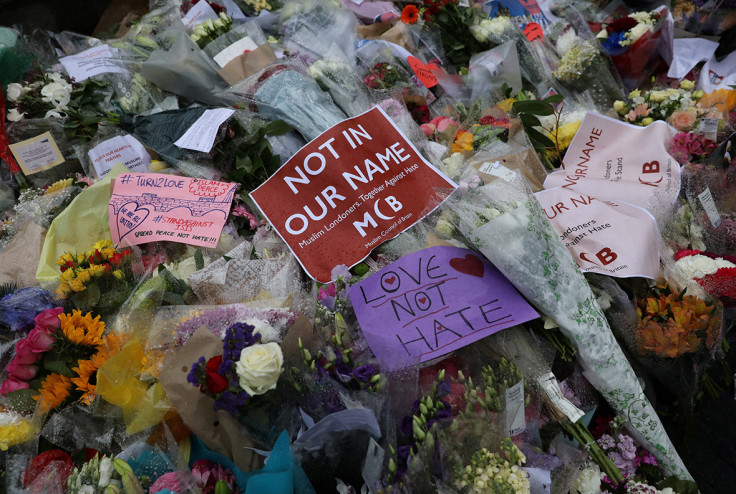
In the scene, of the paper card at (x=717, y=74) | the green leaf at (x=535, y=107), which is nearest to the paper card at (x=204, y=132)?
the green leaf at (x=535, y=107)

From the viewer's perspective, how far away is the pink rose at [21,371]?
135 cm

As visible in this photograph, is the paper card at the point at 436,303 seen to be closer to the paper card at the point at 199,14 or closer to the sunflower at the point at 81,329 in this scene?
the sunflower at the point at 81,329

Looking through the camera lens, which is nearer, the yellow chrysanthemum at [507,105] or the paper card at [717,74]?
the yellow chrysanthemum at [507,105]

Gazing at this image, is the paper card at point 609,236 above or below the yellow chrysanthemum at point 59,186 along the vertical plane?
below

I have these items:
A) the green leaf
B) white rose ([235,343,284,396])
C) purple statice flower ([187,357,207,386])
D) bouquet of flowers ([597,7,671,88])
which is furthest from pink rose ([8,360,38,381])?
bouquet of flowers ([597,7,671,88])

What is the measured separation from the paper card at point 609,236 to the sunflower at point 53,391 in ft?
5.15

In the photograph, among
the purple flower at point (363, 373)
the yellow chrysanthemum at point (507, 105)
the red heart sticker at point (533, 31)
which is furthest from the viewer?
the red heart sticker at point (533, 31)

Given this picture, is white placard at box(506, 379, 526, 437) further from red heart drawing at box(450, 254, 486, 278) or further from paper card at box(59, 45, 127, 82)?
paper card at box(59, 45, 127, 82)

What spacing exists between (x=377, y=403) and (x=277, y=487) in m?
0.28

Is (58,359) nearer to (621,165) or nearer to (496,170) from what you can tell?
(496,170)

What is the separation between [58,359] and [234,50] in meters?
1.68

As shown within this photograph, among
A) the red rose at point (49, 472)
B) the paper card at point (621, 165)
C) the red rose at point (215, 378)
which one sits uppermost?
the red rose at point (215, 378)

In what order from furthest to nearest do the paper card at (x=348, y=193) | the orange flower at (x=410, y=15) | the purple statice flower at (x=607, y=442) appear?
the orange flower at (x=410, y=15) < the paper card at (x=348, y=193) < the purple statice flower at (x=607, y=442)

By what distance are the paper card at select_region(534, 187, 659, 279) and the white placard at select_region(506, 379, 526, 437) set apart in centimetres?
57
